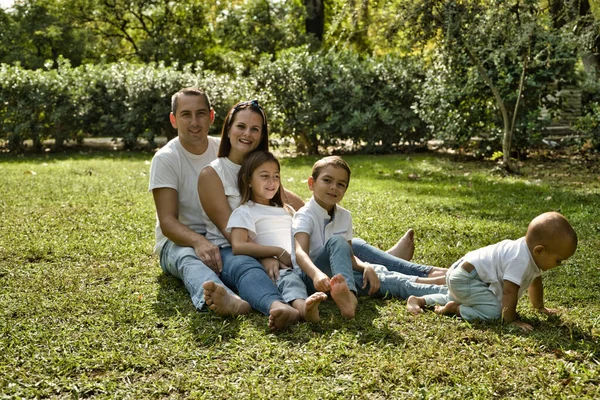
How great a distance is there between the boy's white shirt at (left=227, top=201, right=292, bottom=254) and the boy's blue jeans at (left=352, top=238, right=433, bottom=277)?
52cm

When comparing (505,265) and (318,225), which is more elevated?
(318,225)

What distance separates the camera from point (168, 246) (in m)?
4.37

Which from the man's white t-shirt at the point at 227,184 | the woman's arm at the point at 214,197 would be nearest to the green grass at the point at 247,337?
the man's white t-shirt at the point at 227,184

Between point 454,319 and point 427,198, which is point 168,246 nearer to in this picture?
point 454,319

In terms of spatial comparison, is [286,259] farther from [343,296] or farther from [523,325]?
[523,325]

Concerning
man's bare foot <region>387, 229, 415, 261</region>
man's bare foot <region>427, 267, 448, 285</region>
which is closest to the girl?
man's bare foot <region>387, 229, 415, 261</region>

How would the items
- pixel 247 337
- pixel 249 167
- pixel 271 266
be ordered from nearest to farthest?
pixel 247 337 → pixel 271 266 → pixel 249 167

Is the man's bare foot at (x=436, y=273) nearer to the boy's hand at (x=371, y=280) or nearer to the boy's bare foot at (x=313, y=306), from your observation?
the boy's hand at (x=371, y=280)

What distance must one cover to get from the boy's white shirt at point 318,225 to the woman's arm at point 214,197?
19.6 inches

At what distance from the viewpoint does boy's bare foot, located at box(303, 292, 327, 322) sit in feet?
10.7

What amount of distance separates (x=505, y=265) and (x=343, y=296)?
2.86ft

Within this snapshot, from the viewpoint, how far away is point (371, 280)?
12.7ft

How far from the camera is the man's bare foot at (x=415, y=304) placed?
3588 millimetres

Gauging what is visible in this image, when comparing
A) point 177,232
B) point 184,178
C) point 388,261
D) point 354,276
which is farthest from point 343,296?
point 184,178
